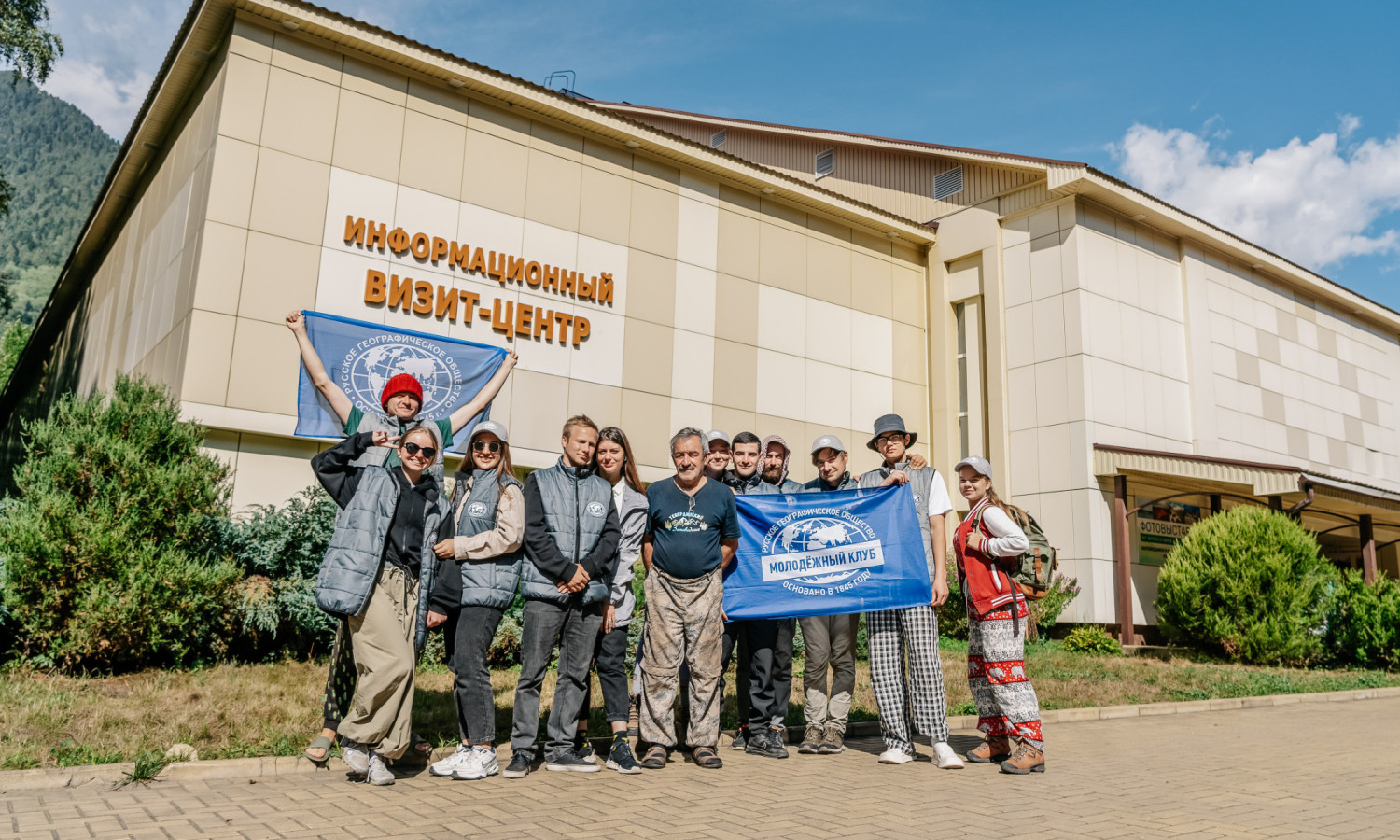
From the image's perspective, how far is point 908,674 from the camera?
265 inches

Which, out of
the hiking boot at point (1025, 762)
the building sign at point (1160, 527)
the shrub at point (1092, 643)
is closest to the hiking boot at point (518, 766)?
the hiking boot at point (1025, 762)

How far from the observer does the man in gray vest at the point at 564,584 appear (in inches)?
230

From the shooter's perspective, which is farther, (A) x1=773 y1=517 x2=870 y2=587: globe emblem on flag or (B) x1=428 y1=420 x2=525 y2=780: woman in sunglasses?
(A) x1=773 y1=517 x2=870 y2=587: globe emblem on flag

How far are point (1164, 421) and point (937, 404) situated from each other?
4.86 meters

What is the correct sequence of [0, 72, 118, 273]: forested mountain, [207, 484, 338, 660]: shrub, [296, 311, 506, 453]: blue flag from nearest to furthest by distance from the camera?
[207, 484, 338, 660]: shrub < [296, 311, 506, 453]: blue flag < [0, 72, 118, 273]: forested mountain

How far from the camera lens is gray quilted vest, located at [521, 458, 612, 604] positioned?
233 inches

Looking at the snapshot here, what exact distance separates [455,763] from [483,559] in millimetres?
1229

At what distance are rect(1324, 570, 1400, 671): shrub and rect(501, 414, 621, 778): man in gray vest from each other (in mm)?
14561

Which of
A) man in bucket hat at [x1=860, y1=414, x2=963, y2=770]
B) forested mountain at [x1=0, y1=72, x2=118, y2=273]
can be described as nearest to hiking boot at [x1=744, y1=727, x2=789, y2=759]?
man in bucket hat at [x1=860, y1=414, x2=963, y2=770]

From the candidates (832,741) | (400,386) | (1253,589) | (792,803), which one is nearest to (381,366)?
(400,386)

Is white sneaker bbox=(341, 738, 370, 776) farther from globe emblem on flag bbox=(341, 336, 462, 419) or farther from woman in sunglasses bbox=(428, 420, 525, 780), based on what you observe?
globe emblem on flag bbox=(341, 336, 462, 419)

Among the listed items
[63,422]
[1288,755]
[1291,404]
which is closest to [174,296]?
[63,422]

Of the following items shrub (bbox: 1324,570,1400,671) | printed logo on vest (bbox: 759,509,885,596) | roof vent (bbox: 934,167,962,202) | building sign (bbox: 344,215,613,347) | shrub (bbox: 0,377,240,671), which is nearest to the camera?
printed logo on vest (bbox: 759,509,885,596)

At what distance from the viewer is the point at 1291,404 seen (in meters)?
23.6
